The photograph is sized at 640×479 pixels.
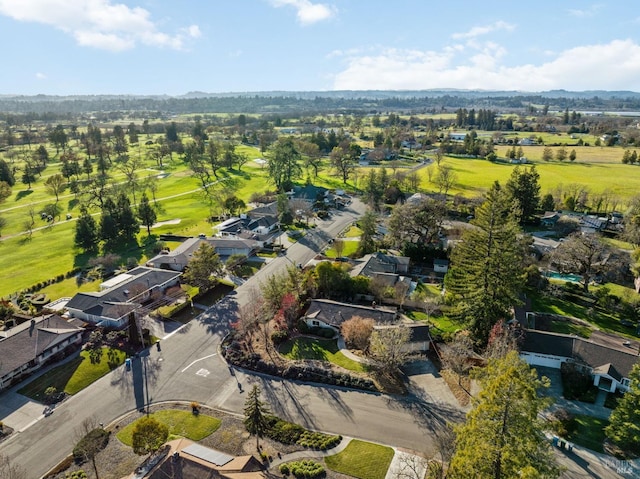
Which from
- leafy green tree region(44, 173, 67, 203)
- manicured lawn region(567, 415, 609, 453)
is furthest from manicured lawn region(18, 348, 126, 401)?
leafy green tree region(44, 173, 67, 203)

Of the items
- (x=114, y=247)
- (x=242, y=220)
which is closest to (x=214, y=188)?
(x=242, y=220)

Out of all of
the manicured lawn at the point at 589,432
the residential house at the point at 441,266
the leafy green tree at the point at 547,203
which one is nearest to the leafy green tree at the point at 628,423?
the manicured lawn at the point at 589,432

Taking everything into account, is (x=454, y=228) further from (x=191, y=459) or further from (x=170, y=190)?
(x=170, y=190)

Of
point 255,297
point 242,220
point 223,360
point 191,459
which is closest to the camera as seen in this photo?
point 191,459

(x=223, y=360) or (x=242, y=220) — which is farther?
(x=242, y=220)

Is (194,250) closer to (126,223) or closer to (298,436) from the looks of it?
(126,223)

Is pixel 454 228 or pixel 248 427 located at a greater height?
pixel 454 228

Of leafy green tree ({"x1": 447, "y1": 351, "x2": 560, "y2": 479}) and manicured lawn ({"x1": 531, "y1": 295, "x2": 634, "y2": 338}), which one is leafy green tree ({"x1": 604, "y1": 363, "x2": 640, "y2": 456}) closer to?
leafy green tree ({"x1": 447, "y1": 351, "x2": 560, "y2": 479})
